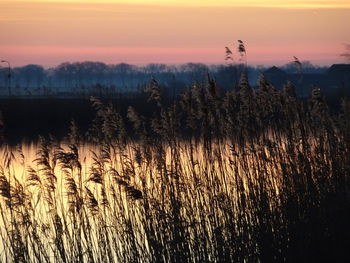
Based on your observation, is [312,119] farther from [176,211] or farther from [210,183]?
[176,211]

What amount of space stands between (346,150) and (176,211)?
2.90 m

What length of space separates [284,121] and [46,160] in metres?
3.65

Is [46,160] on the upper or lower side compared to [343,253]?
upper

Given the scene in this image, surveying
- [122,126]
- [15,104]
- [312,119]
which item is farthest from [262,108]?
[15,104]

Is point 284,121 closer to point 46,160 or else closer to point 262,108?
point 262,108

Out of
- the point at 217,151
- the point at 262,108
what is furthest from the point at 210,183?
the point at 262,108

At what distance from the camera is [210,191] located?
11.1 metres

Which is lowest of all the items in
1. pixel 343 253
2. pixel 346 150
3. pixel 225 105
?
pixel 343 253

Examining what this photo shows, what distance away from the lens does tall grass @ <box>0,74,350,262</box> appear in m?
10.0

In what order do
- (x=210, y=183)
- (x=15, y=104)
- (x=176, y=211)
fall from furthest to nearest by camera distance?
1. (x=15, y=104)
2. (x=210, y=183)
3. (x=176, y=211)

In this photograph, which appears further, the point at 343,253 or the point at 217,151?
the point at 217,151

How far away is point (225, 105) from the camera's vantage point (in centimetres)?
1131

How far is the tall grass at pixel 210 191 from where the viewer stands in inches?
395

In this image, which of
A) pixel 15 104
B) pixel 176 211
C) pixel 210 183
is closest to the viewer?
pixel 176 211
